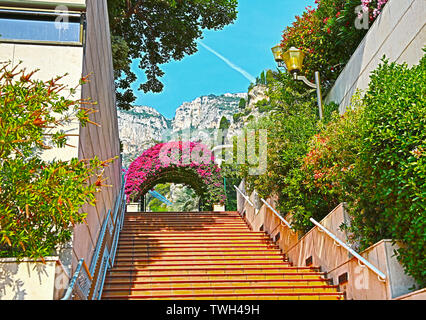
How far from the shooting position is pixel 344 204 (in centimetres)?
677

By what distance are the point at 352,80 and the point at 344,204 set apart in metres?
4.11

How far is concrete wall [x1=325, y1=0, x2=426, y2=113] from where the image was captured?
718 centimetres

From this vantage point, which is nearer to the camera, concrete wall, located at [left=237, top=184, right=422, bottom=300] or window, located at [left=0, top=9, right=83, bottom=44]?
concrete wall, located at [left=237, top=184, right=422, bottom=300]

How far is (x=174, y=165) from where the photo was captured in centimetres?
1645

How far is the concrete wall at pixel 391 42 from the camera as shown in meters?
7.18

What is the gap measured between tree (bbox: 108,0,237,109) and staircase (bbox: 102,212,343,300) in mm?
5476

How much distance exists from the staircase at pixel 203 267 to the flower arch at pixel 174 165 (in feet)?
13.5

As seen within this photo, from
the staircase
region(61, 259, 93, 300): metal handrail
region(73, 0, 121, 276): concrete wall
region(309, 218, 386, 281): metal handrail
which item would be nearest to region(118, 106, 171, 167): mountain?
the staircase

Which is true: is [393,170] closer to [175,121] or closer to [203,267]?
[203,267]

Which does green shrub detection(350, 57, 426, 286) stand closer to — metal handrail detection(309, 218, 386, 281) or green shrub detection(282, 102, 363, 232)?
metal handrail detection(309, 218, 386, 281)

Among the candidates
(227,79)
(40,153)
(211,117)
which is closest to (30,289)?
(40,153)

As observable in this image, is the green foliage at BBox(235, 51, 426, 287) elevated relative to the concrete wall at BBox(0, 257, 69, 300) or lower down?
elevated

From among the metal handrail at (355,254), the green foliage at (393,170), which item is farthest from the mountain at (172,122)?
the green foliage at (393,170)

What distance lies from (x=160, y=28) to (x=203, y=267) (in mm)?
9663
